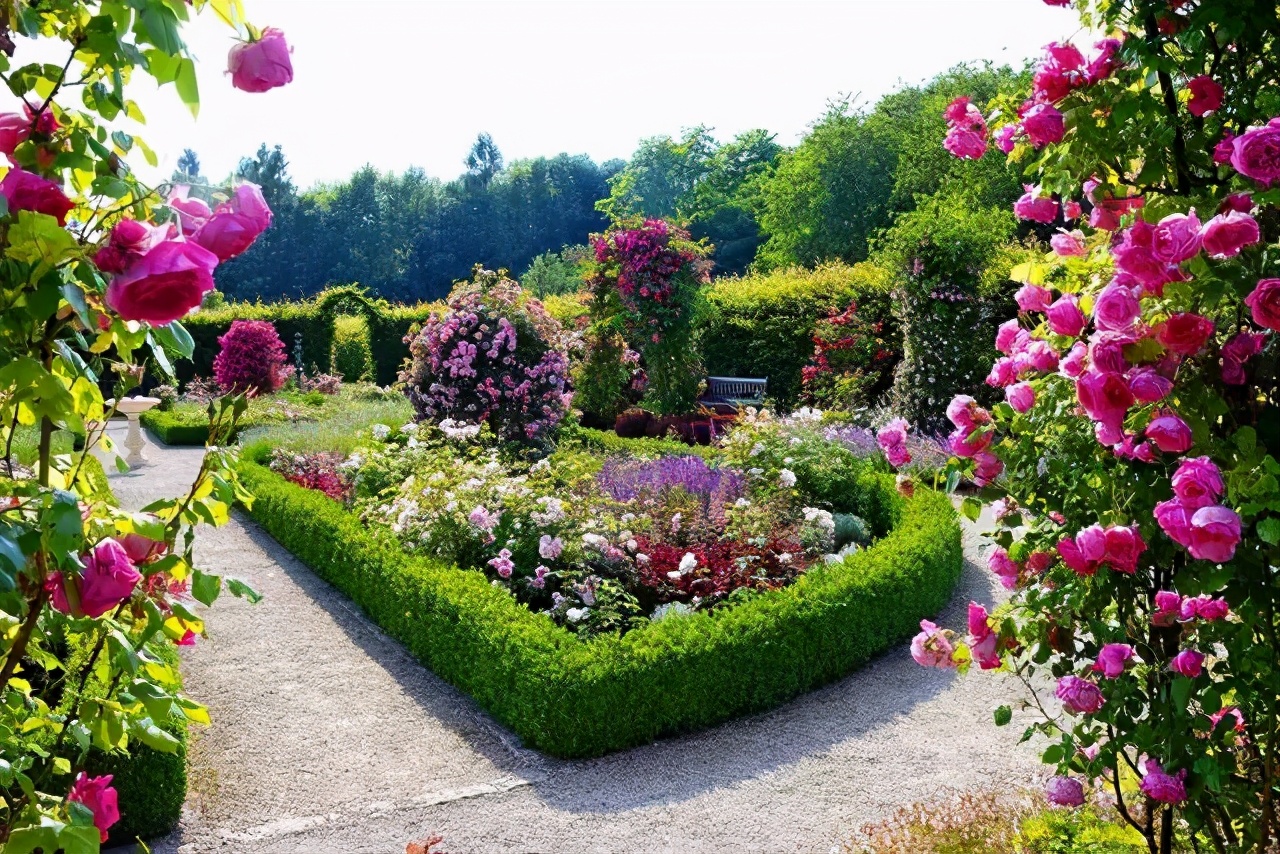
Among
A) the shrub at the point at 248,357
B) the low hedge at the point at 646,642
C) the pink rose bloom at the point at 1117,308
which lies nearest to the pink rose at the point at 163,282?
the pink rose bloom at the point at 1117,308

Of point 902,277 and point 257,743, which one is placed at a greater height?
point 902,277

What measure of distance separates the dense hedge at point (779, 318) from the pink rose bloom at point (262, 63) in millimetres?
11805

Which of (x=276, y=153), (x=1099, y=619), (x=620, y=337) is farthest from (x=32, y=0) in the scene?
(x=276, y=153)

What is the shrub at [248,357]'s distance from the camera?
1630 centimetres

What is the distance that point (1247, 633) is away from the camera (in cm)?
209

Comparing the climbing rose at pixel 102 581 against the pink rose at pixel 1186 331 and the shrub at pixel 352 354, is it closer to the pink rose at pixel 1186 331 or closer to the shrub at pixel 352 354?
the pink rose at pixel 1186 331

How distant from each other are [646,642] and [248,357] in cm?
1315

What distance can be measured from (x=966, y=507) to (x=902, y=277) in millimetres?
9301

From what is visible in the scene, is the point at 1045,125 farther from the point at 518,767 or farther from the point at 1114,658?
the point at 518,767

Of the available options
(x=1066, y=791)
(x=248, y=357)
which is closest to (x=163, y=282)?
(x=1066, y=791)

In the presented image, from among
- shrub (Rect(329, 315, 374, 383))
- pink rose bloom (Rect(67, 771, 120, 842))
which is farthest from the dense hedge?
pink rose bloom (Rect(67, 771, 120, 842))

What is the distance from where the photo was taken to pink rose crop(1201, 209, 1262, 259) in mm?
1805

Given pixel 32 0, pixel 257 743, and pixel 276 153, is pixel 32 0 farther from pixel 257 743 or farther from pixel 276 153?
pixel 276 153

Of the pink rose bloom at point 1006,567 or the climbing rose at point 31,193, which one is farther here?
the pink rose bloom at point 1006,567
